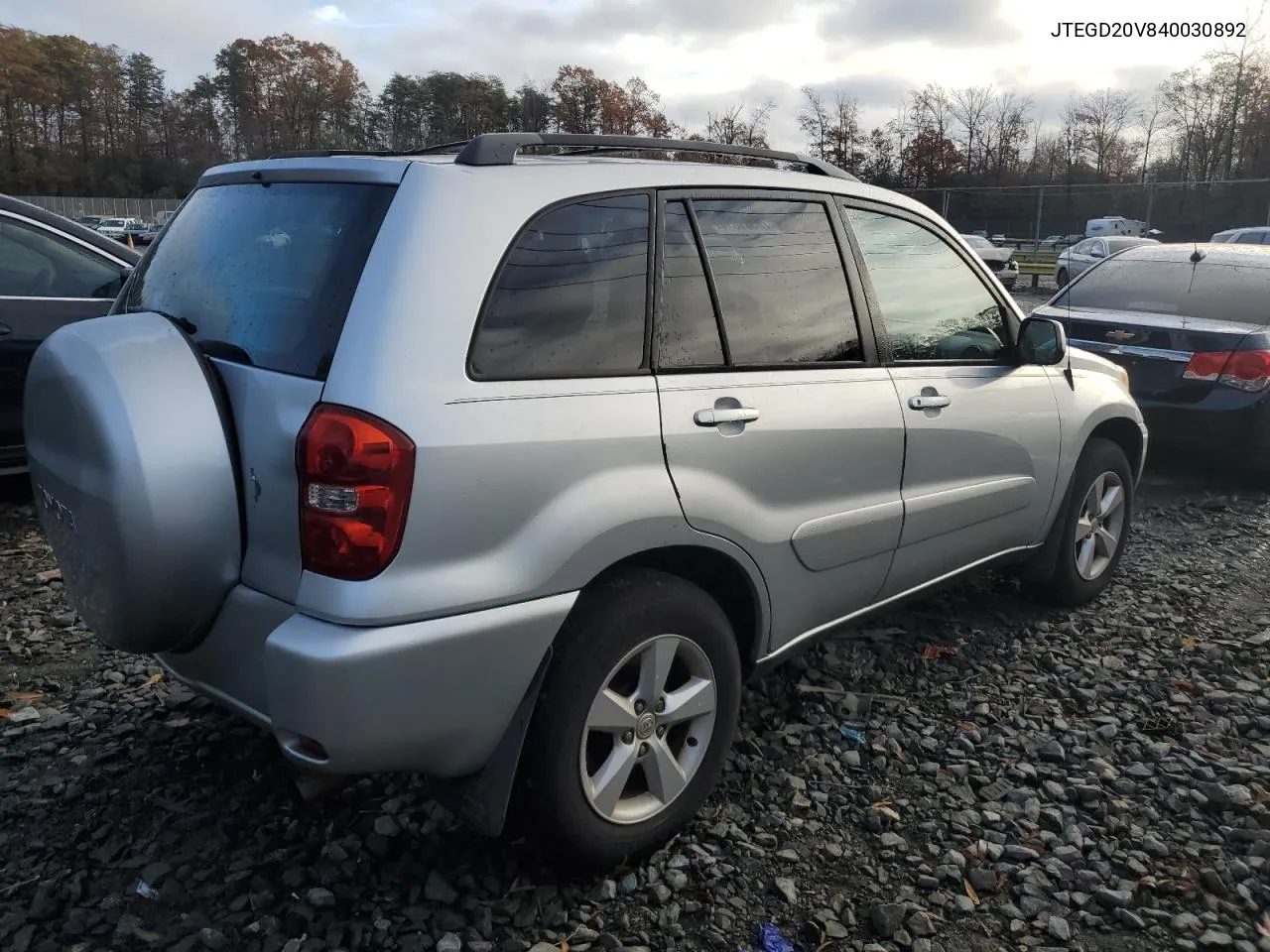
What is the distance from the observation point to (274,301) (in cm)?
235

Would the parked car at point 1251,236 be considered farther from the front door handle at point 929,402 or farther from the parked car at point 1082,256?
the front door handle at point 929,402

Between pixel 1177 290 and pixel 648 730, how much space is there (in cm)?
590

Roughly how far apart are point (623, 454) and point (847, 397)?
95 cm

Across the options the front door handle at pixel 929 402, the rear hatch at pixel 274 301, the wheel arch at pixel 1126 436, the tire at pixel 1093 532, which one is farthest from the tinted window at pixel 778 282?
the wheel arch at pixel 1126 436

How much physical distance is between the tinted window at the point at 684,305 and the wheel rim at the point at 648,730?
747 millimetres

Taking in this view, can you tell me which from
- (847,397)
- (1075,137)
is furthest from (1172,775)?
(1075,137)

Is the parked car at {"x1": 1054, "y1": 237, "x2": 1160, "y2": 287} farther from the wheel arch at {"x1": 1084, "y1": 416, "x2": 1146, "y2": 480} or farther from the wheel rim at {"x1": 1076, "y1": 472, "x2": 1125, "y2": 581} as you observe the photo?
the wheel rim at {"x1": 1076, "y1": 472, "x2": 1125, "y2": 581}

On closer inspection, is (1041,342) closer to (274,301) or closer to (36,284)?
(274,301)

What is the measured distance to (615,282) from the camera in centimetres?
→ 252

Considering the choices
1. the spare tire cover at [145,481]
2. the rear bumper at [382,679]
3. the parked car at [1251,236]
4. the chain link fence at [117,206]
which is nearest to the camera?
the rear bumper at [382,679]

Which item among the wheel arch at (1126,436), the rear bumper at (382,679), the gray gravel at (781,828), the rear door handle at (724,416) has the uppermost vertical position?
the rear door handle at (724,416)

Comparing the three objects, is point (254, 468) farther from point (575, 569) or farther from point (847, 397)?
point (847, 397)

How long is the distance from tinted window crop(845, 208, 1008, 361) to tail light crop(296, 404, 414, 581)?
187cm

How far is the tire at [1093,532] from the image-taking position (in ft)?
13.9
